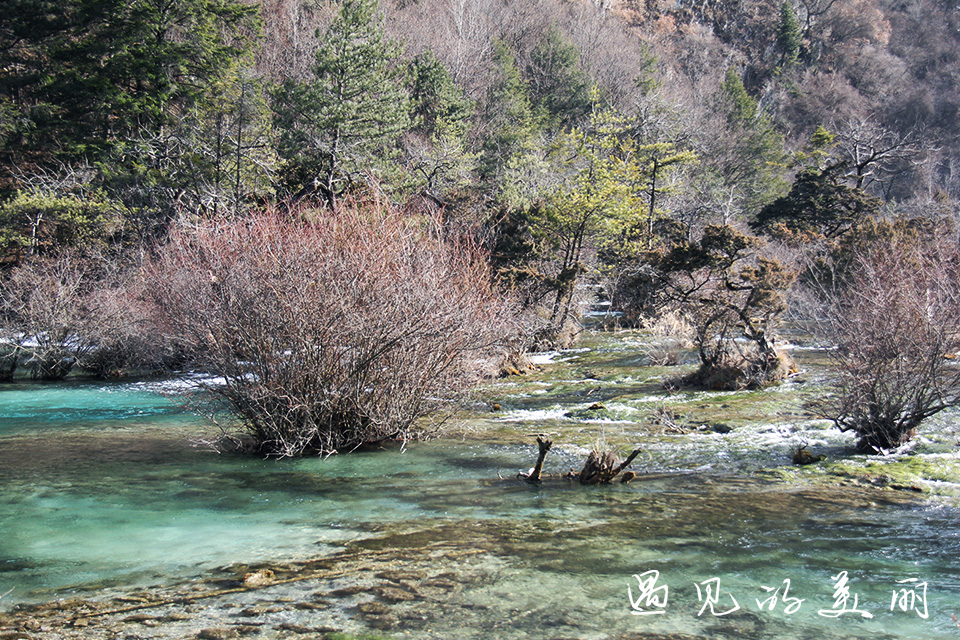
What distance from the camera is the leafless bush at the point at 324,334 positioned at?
10.6 metres

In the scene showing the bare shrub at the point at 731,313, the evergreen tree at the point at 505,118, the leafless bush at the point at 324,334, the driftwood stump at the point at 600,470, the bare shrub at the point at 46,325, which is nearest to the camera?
the driftwood stump at the point at 600,470

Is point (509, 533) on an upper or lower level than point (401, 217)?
lower

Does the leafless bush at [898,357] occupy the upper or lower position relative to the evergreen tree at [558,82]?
lower

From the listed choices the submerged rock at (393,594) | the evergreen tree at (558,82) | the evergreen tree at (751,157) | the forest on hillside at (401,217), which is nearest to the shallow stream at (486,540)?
the submerged rock at (393,594)

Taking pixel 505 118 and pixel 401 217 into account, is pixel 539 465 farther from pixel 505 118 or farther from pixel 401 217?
pixel 505 118

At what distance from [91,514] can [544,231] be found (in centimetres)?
2321

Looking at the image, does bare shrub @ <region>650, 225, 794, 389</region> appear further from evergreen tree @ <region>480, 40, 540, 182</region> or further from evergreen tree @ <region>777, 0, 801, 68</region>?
evergreen tree @ <region>777, 0, 801, 68</region>

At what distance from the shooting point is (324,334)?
34.8 feet

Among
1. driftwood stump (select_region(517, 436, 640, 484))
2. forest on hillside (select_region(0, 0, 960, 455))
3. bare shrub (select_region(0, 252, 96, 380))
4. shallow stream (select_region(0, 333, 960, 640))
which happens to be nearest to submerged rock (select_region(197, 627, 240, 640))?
shallow stream (select_region(0, 333, 960, 640))

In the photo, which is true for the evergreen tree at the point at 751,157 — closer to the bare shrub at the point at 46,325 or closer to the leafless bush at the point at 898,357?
the bare shrub at the point at 46,325

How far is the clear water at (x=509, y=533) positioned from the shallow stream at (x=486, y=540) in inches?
1.1

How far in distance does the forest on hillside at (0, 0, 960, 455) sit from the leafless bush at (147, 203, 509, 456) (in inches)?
1.8

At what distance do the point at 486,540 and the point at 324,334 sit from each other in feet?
15.2

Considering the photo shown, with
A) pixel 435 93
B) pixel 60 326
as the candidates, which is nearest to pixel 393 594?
pixel 60 326
